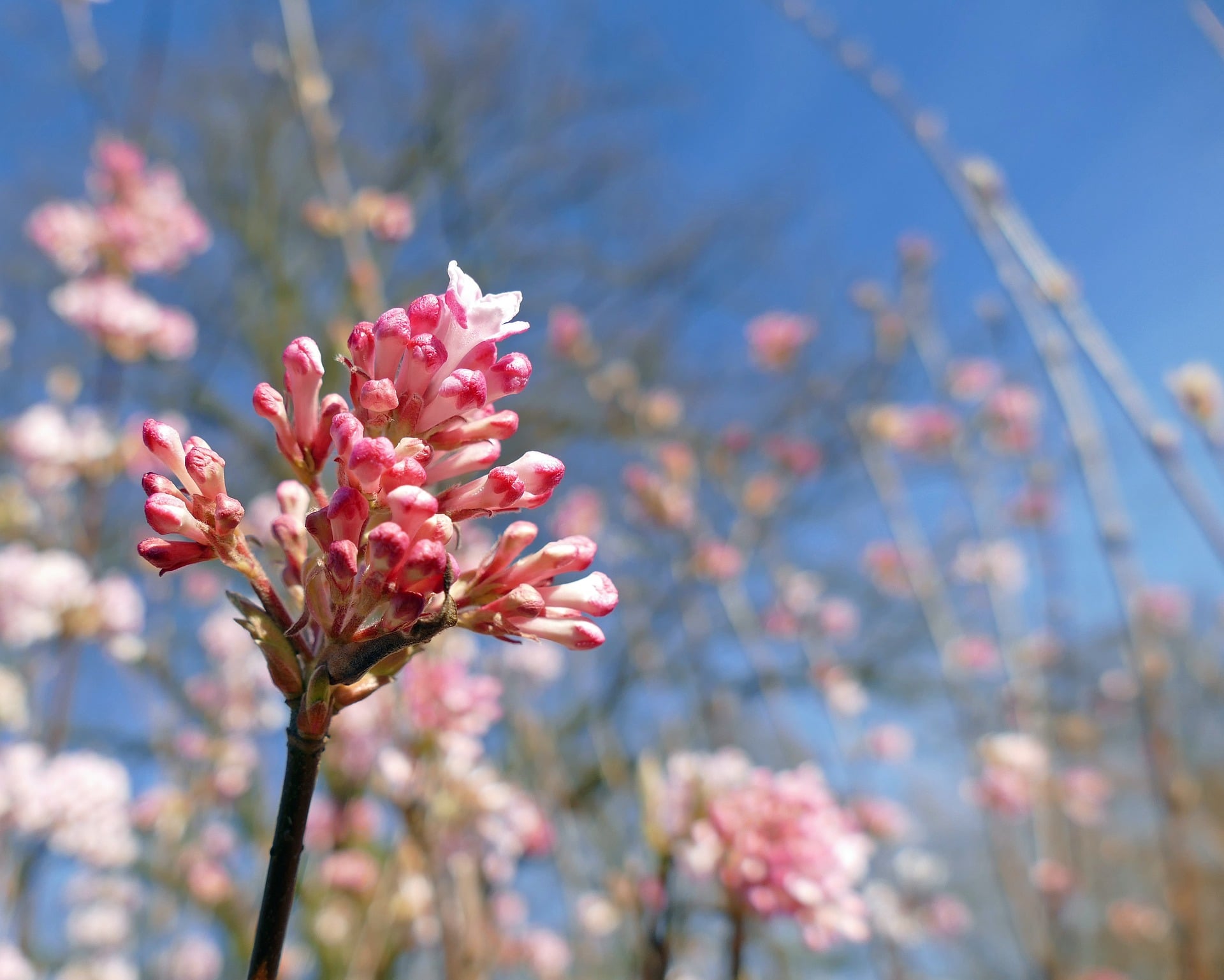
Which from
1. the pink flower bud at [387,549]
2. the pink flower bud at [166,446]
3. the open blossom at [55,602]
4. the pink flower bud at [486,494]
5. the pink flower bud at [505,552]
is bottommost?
the pink flower bud at [387,549]

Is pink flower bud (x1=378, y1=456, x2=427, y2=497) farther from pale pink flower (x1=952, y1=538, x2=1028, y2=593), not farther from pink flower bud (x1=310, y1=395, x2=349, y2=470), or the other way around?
pale pink flower (x1=952, y1=538, x2=1028, y2=593)

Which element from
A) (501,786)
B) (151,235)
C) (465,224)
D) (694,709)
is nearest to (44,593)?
(151,235)

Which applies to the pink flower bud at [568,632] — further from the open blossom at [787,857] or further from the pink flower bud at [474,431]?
the open blossom at [787,857]

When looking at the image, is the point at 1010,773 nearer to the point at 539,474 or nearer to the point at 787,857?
the point at 787,857

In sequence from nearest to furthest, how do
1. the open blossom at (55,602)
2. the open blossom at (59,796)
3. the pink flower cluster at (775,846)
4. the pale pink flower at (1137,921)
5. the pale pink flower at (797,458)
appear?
the pink flower cluster at (775,846) < the open blossom at (59,796) < the open blossom at (55,602) < the pale pink flower at (797,458) < the pale pink flower at (1137,921)

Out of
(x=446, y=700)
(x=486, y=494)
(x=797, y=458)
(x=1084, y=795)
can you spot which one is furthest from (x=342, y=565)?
(x=1084, y=795)

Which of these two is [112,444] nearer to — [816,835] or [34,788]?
[34,788]

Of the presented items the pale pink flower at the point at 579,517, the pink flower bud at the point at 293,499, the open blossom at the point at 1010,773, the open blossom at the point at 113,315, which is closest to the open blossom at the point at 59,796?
the open blossom at the point at 113,315
